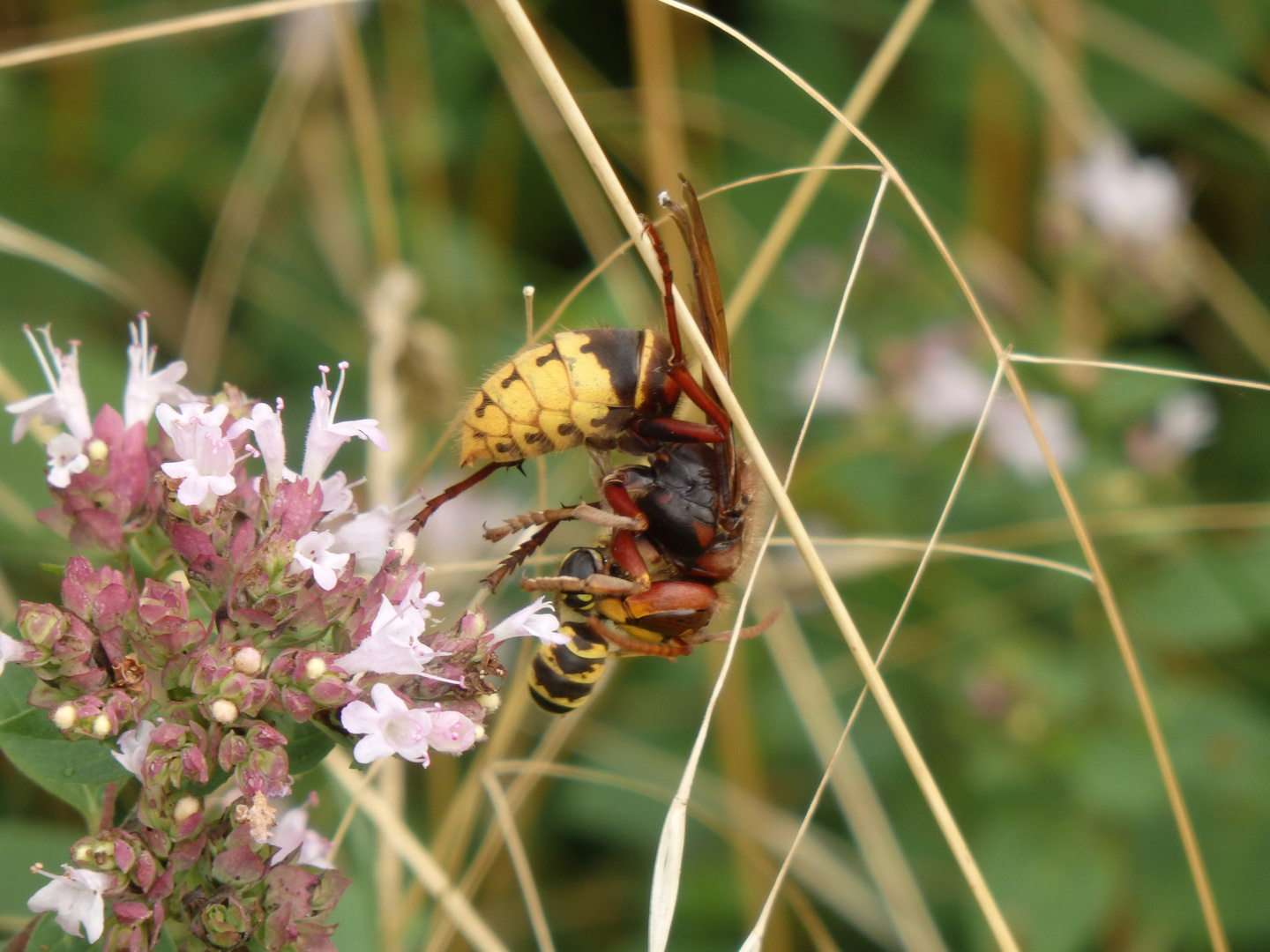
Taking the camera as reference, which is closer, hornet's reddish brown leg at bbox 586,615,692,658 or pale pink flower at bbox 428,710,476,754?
pale pink flower at bbox 428,710,476,754

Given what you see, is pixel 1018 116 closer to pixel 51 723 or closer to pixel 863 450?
pixel 863 450

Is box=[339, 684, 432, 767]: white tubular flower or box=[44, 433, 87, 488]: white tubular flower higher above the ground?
box=[44, 433, 87, 488]: white tubular flower

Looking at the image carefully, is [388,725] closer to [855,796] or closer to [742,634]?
[742,634]

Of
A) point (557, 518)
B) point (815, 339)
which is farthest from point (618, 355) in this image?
point (815, 339)

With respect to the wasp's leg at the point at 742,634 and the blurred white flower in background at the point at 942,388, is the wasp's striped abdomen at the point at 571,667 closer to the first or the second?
the wasp's leg at the point at 742,634

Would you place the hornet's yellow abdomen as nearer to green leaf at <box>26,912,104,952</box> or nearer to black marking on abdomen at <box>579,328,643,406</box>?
black marking on abdomen at <box>579,328,643,406</box>

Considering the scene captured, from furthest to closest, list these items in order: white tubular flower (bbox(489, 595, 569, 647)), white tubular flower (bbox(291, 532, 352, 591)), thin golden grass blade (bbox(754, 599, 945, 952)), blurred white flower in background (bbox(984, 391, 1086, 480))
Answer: blurred white flower in background (bbox(984, 391, 1086, 480)), thin golden grass blade (bbox(754, 599, 945, 952)), white tubular flower (bbox(489, 595, 569, 647)), white tubular flower (bbox(291, 532, 352, 591))

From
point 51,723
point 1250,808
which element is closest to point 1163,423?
point 1250,808

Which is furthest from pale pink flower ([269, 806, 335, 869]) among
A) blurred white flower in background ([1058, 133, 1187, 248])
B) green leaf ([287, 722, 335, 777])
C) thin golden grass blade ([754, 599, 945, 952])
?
blurred white flower in background ([1058, 133, 1187, 248])
